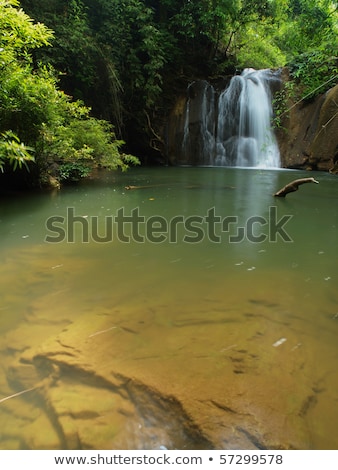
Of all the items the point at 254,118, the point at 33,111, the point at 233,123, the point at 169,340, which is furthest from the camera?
the point at 233,123

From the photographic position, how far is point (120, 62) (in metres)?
14.8

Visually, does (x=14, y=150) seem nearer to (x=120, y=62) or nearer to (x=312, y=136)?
(x=312, y=136)

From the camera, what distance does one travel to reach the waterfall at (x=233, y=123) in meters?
15.5

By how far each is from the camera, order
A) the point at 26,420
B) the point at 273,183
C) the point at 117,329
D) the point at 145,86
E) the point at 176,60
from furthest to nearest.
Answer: the point at 176,60 < the point at 145,86 < the point at 273,183 < the point at 117,329 < the point at 26,420

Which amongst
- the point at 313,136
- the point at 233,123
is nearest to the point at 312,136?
the point at 313,136

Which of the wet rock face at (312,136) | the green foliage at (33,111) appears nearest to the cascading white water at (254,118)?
the wet rock face at (312,136)

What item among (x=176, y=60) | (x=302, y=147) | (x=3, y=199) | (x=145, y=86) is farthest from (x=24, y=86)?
(x=176, y=60)

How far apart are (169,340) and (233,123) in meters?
16.1

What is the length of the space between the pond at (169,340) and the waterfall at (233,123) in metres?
12.3

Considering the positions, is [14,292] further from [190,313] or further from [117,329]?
[190,313]

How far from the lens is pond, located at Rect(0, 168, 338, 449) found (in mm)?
1325

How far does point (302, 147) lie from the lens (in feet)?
45.9

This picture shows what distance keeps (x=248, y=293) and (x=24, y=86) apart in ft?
17.4

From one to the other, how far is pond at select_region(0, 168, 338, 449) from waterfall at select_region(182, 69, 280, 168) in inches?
486
